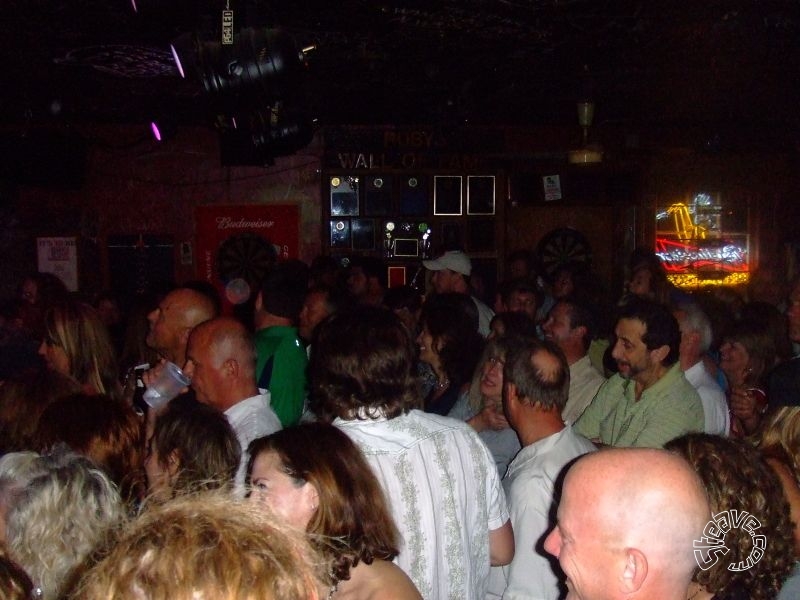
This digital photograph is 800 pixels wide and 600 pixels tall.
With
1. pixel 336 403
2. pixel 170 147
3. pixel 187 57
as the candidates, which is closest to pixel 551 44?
pixel 187 57

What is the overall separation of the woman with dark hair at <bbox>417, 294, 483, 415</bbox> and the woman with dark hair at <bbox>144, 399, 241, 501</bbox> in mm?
1524

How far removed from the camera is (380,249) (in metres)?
9.62

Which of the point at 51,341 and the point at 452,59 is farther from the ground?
the point at 452,59

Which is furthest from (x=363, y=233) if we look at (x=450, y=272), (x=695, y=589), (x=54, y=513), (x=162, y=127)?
(x=695, y=589)

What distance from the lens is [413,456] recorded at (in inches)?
87.8

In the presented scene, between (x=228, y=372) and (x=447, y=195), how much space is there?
6.80m

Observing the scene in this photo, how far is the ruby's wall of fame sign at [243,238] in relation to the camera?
9.65 m

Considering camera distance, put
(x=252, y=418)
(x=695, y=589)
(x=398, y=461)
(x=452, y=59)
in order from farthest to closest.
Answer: (x=452, y=59), (x=252, y=418), (x=398, y=461), (x=695, y=589)

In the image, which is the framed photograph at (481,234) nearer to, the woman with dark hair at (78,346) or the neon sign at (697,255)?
the neon sign at (697,255)

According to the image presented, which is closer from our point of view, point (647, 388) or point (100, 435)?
point (100, 435)

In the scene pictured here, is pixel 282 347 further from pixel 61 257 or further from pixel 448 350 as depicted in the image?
pixel 61 257

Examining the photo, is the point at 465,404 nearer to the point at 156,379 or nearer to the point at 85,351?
the point at 156,379

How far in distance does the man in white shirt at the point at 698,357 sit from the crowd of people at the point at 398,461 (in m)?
0.01

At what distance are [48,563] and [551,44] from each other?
17.2ft
